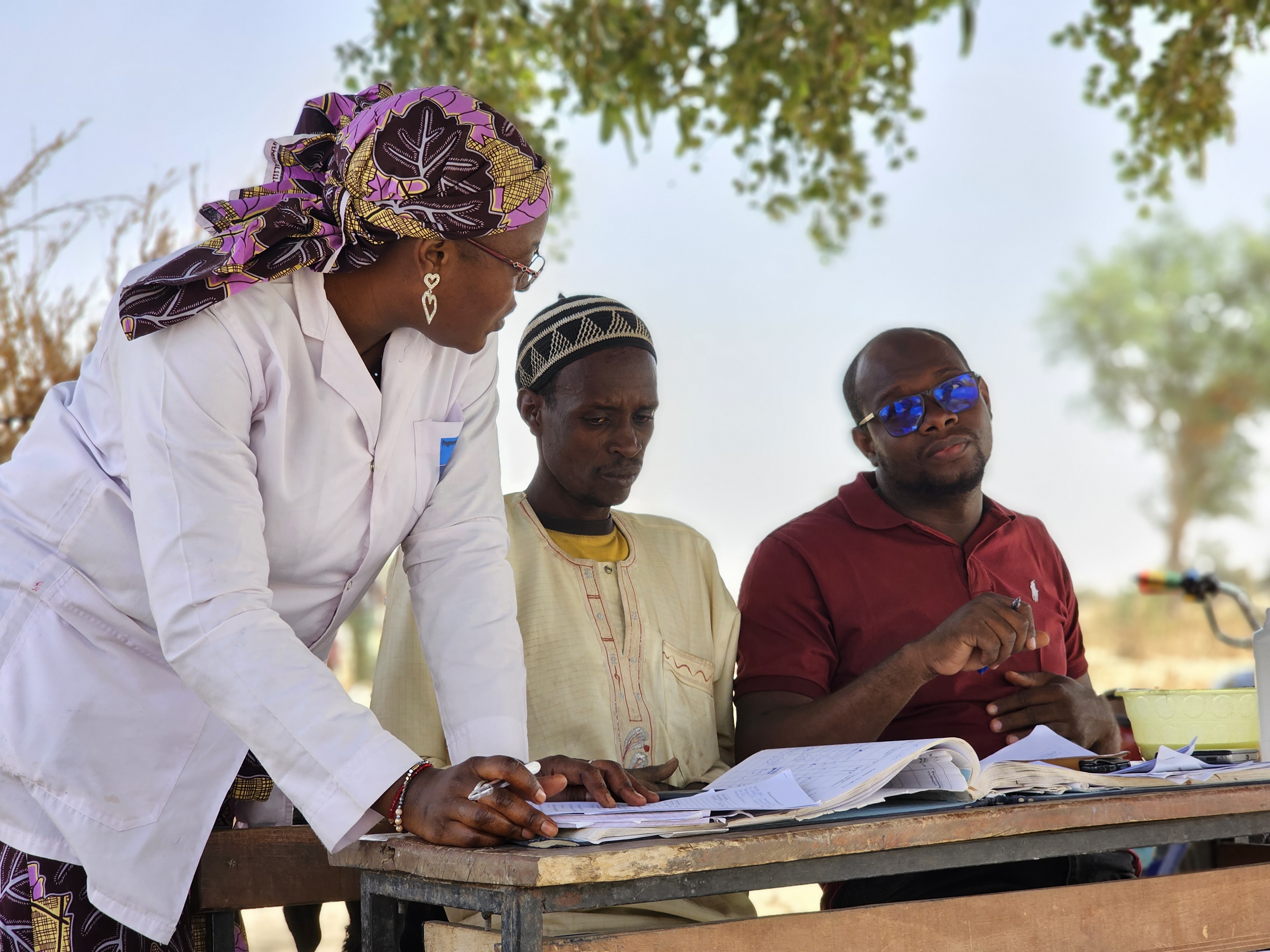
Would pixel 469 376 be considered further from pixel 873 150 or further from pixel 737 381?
pixel 737 381

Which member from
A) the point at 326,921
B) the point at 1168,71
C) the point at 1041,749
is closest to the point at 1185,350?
the point at 1168,71

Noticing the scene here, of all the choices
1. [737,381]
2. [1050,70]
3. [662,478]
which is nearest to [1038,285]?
[1050,70]

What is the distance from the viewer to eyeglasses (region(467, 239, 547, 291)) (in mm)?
1858

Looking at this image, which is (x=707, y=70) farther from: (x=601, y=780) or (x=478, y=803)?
(x=478, y=803)

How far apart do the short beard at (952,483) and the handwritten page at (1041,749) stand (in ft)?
2.82

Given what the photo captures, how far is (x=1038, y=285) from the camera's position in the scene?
28406 mm

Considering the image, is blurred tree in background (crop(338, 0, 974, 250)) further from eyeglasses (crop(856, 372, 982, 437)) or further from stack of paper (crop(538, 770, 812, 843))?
stack of paper (crop(538, 770, 812, 843))

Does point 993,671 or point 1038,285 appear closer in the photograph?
point 993,671

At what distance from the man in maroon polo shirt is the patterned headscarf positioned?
115 centimetres

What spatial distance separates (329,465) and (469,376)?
0.36m

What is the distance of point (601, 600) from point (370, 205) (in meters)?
1.13

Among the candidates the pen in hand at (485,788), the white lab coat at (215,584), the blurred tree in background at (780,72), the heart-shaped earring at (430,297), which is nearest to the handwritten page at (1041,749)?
the white lab coat at (215,584)

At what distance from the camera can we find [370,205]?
5.97 ft

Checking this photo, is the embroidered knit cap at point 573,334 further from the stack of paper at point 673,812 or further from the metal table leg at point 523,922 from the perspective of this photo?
the metal table leg at point 523,922
